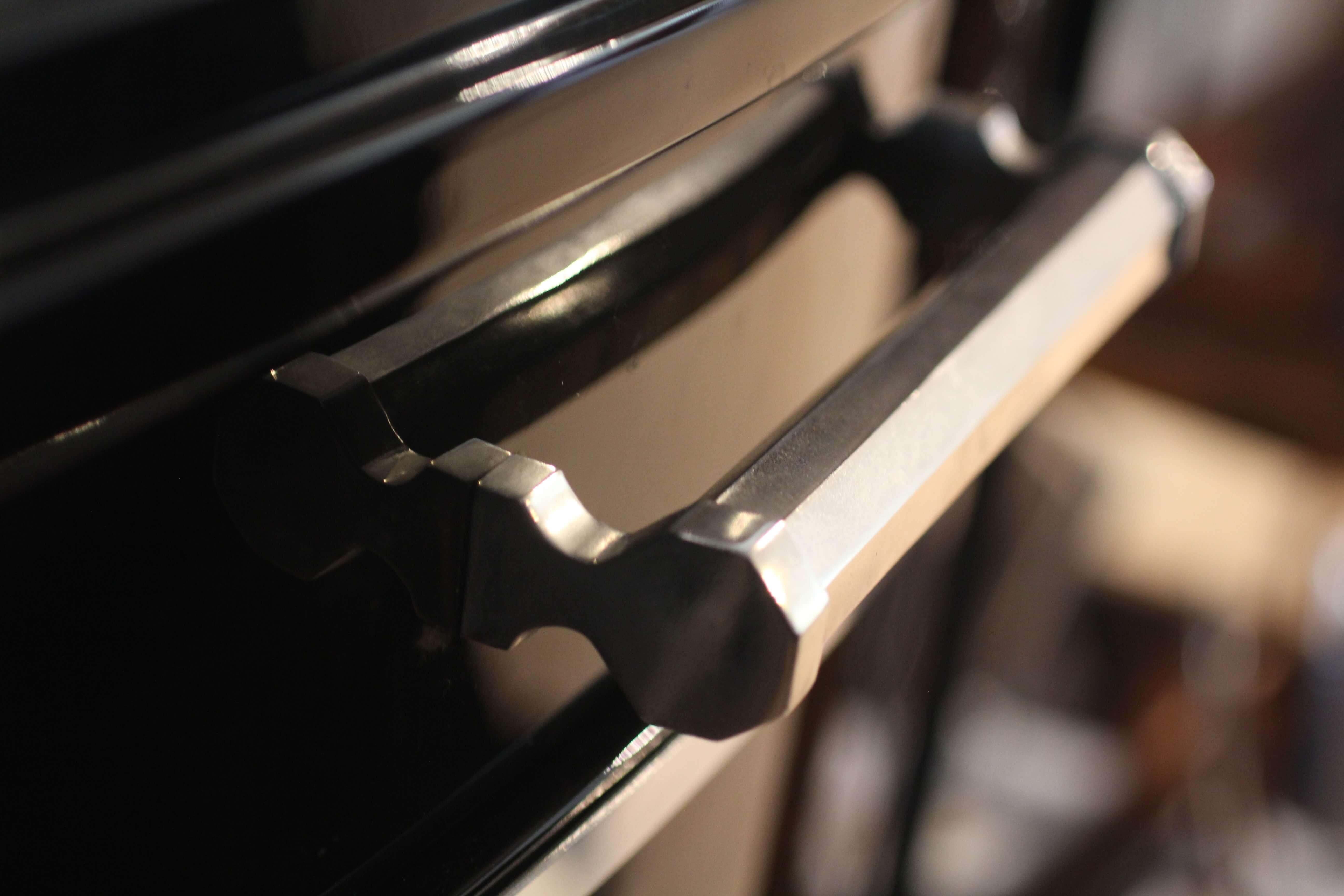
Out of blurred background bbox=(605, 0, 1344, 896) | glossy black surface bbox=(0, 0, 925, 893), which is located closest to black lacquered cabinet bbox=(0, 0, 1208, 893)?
glossy black surface bbox=(0, 0, 925, 893)

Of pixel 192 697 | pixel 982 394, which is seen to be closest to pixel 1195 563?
pixel 982 394

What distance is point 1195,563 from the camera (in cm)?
89

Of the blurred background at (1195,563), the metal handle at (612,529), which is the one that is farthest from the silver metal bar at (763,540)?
the blurred background at (1195,563)

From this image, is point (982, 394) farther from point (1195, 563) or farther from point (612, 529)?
point (1195, 563)

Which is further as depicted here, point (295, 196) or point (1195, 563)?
point (1195, 563)

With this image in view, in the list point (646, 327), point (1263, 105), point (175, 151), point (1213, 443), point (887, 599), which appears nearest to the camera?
point (175, 151)

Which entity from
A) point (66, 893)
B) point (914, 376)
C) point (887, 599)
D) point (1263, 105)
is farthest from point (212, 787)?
point (1263, 105)

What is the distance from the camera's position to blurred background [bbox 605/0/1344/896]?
78cm

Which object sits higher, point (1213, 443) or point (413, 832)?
point (413, 832)

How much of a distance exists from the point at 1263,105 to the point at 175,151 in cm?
82

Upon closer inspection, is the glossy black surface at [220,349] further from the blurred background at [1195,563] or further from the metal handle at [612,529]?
the blurred background at [1195,563]

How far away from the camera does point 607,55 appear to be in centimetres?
16

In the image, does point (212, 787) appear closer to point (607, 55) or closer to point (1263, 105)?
point (607, 55)

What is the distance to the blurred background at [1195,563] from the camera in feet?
2.54
